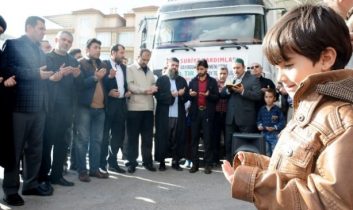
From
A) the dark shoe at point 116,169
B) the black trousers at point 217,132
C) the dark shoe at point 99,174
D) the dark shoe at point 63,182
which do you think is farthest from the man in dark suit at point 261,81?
the dark shoe at point 63,182

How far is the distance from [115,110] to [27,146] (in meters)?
1.77

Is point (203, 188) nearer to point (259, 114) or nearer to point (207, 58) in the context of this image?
point (259, 114)

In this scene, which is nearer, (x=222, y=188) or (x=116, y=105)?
(x=222, y=188)

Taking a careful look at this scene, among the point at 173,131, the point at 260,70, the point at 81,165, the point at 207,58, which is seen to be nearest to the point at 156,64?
the point at 207,58

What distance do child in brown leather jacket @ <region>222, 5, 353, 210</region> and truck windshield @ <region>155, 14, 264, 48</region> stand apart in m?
5.62

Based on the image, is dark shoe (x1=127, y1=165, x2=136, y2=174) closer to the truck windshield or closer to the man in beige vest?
the man in beige vest

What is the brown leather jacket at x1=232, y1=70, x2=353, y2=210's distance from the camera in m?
0.93

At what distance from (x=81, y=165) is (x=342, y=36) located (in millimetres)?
4624

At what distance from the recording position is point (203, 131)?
6.09m

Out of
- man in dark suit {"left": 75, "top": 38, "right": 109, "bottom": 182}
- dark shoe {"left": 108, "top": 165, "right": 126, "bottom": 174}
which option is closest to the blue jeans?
man in dark suit {"left": 75, "top": 38, "right": 109, "bottom": 182}

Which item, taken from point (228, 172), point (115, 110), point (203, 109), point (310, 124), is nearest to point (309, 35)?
point (310, 124)

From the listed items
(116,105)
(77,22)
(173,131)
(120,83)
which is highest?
(77,22)

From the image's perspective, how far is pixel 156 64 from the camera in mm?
7098

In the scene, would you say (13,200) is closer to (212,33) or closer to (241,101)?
(241,101)
